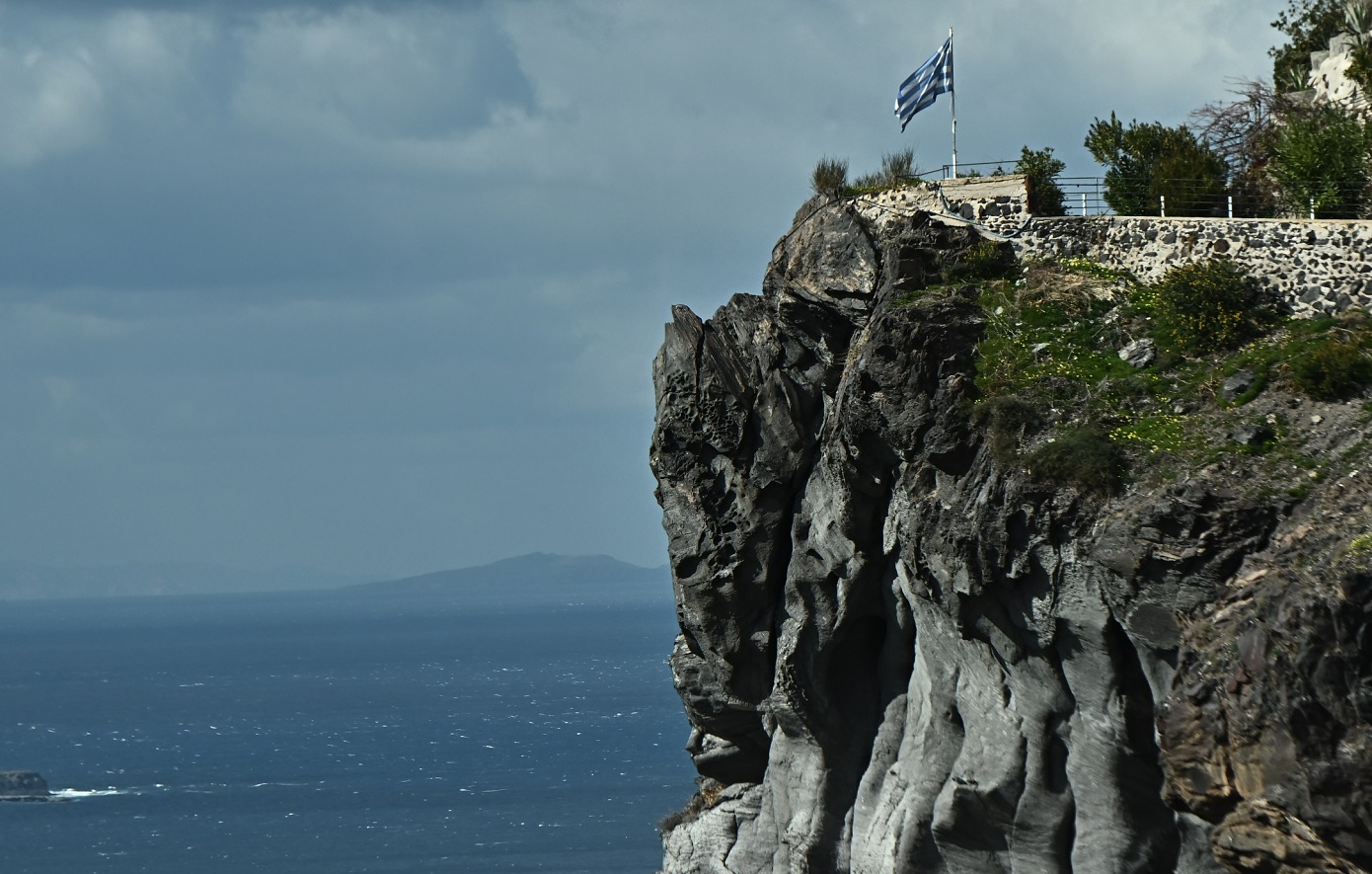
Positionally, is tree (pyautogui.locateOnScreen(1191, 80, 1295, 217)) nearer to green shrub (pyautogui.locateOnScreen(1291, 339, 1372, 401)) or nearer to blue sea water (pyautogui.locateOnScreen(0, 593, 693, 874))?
green shrub (pyautogui.locateOnScreen(1291, 339, 1372, 401))

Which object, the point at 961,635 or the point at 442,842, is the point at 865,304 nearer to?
the point at 961,635

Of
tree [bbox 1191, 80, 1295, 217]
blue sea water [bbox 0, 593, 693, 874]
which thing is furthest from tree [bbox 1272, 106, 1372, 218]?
blue sea water [bbox 0, 593, 693, 874]

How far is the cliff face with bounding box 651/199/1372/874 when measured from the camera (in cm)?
2947

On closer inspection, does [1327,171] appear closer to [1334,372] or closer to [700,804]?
[1334,372]

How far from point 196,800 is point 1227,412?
4857 inches

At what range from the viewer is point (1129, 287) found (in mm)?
40031

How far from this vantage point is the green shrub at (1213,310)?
120 feet

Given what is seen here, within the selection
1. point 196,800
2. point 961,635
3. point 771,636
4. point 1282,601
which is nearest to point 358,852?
point 196,800

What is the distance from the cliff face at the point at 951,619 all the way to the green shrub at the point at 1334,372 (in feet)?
1.52

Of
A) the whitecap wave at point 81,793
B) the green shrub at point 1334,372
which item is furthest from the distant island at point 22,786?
the green shrub at point 1334,372

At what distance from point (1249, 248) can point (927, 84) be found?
37.8 ft

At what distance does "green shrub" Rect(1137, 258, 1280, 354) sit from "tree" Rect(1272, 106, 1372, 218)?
5018 mm

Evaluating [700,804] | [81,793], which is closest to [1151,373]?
[700,804]

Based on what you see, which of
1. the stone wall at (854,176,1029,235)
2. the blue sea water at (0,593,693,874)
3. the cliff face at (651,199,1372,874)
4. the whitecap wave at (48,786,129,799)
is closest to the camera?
the cliff face at (651,199,1372,874)
